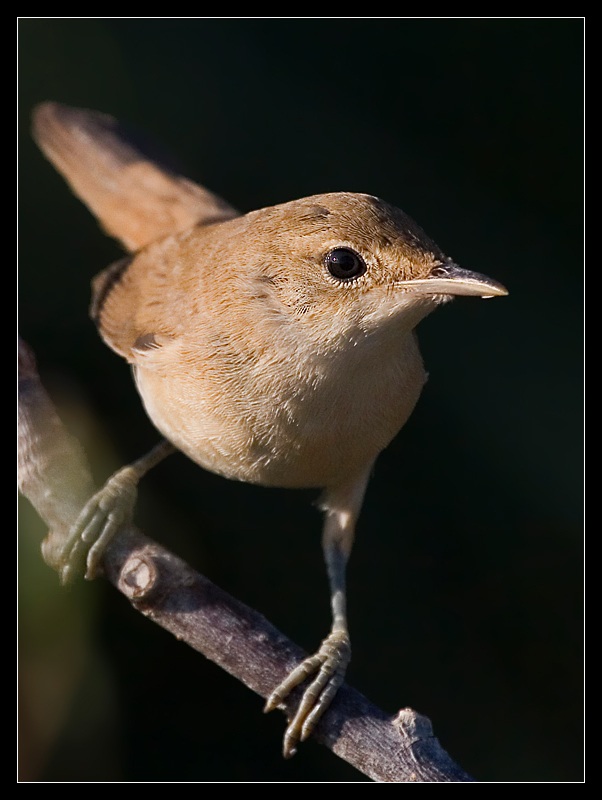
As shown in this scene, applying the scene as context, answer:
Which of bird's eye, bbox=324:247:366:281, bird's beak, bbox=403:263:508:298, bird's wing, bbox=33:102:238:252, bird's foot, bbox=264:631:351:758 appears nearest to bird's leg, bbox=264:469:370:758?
bird's foot, bbox=264:631:351:758

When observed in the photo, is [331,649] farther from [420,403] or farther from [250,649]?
[420,403]

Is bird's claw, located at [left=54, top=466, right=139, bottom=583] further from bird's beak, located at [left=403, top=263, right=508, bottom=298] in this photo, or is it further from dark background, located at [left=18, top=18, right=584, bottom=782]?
bird's beak, located at [left=403, top=263, right=508, bottom=298]

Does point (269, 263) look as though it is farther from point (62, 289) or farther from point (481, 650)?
point (481, 650)

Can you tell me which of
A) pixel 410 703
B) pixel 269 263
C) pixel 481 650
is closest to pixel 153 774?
pixel 410 703

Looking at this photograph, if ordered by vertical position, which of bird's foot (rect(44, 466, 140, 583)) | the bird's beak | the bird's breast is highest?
the bird's beak

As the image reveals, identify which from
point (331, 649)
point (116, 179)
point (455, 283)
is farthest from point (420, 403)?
point (455, 283)

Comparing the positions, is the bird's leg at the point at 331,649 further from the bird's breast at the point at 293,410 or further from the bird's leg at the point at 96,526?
the bird's leg at the point at 96,526

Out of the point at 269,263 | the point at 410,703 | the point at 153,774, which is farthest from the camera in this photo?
the point at 410,703
